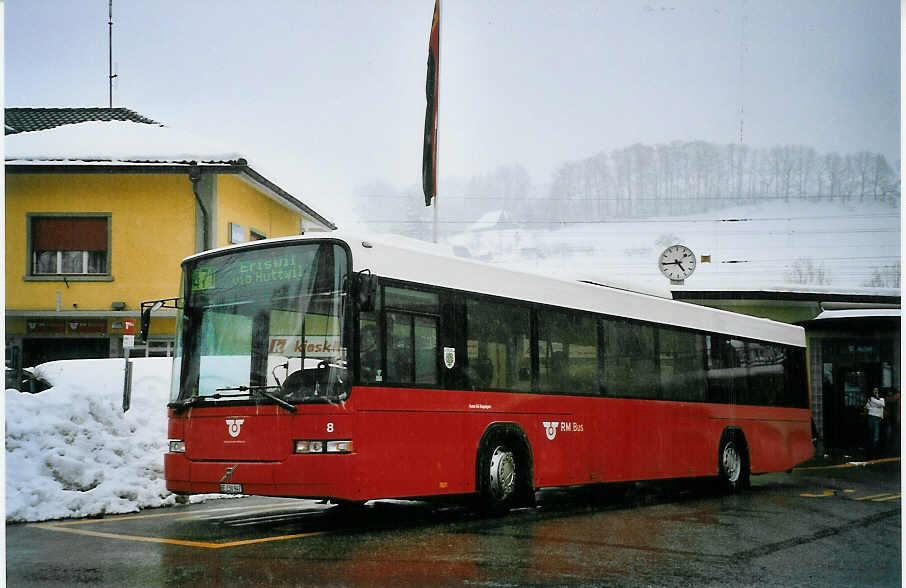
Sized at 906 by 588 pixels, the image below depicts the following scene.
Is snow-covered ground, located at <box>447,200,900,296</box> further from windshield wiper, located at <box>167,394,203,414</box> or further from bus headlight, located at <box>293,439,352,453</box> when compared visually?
windshield wiper, located at <box>167,394,203,414</box>

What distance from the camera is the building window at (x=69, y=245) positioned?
11.9 meters

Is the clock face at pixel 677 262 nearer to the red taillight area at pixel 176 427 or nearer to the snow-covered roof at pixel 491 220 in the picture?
the snow-covered roof at pixel 491 220

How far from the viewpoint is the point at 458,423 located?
9586 millimetres

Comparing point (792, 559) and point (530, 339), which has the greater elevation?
point (530, 339)

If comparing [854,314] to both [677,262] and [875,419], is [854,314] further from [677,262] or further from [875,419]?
[677,262]

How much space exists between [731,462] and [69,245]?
9.05 meters

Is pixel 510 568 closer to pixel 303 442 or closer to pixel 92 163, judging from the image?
pixel 303 442

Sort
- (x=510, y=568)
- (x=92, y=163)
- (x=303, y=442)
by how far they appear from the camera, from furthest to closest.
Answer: (x=92, y=163), (x=303, y=442), (x=510, y=568)

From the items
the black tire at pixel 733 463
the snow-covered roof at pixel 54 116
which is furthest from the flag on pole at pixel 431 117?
the black tire at pixel 733 463

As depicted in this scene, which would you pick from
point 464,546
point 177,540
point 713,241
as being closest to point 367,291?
point 464,546

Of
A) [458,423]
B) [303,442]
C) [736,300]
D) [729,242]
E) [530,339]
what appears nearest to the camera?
[303,442]

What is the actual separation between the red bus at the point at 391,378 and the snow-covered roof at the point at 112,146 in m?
3.85

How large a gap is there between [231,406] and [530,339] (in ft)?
11.0

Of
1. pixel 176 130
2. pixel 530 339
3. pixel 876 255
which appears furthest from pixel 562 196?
pixel 176 130
